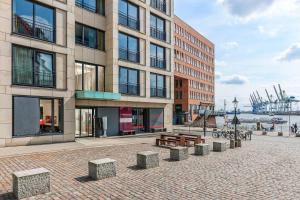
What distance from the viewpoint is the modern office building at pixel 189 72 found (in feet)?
249

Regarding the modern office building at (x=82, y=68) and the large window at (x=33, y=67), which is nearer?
the modern office building at (x=82, y=68)

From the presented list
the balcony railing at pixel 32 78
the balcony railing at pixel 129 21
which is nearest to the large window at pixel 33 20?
the balcony railing at pixel 32 78

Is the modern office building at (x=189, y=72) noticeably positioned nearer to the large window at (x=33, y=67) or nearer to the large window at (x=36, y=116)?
the large window at (x=36, y=116)

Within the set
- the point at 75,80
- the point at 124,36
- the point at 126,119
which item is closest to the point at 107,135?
the point at 126,119

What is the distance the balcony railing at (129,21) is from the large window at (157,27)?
269cm

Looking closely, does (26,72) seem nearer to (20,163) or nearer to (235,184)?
(20,163)

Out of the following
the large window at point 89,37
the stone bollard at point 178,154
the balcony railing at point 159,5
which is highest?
the balcony railing at point 159,5

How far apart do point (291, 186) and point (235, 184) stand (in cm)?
196

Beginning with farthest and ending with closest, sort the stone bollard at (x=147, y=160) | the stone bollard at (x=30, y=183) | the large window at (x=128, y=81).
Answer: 1. the large window at (x=128, y=81)
2. the stone bollard at (x=147, y=160)
3. the stone bollard at (x=30, y=183)

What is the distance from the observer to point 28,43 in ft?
63.7

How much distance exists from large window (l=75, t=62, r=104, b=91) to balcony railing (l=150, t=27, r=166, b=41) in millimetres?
8783

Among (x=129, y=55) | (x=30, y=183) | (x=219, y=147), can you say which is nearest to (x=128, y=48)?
(x=129, y=55)

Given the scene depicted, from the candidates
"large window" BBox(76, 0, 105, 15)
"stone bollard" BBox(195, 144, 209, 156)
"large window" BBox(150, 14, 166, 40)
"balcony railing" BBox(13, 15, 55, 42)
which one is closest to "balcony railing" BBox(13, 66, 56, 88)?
"balcony railing" BBox(13, 15, 55, 42)

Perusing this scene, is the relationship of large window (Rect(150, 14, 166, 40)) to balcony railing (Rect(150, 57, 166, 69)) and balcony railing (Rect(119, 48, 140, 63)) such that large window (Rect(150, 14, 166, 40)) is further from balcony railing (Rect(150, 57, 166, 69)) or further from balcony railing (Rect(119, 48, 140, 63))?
balcony railing (Rect(119, 48, 140, 63))
